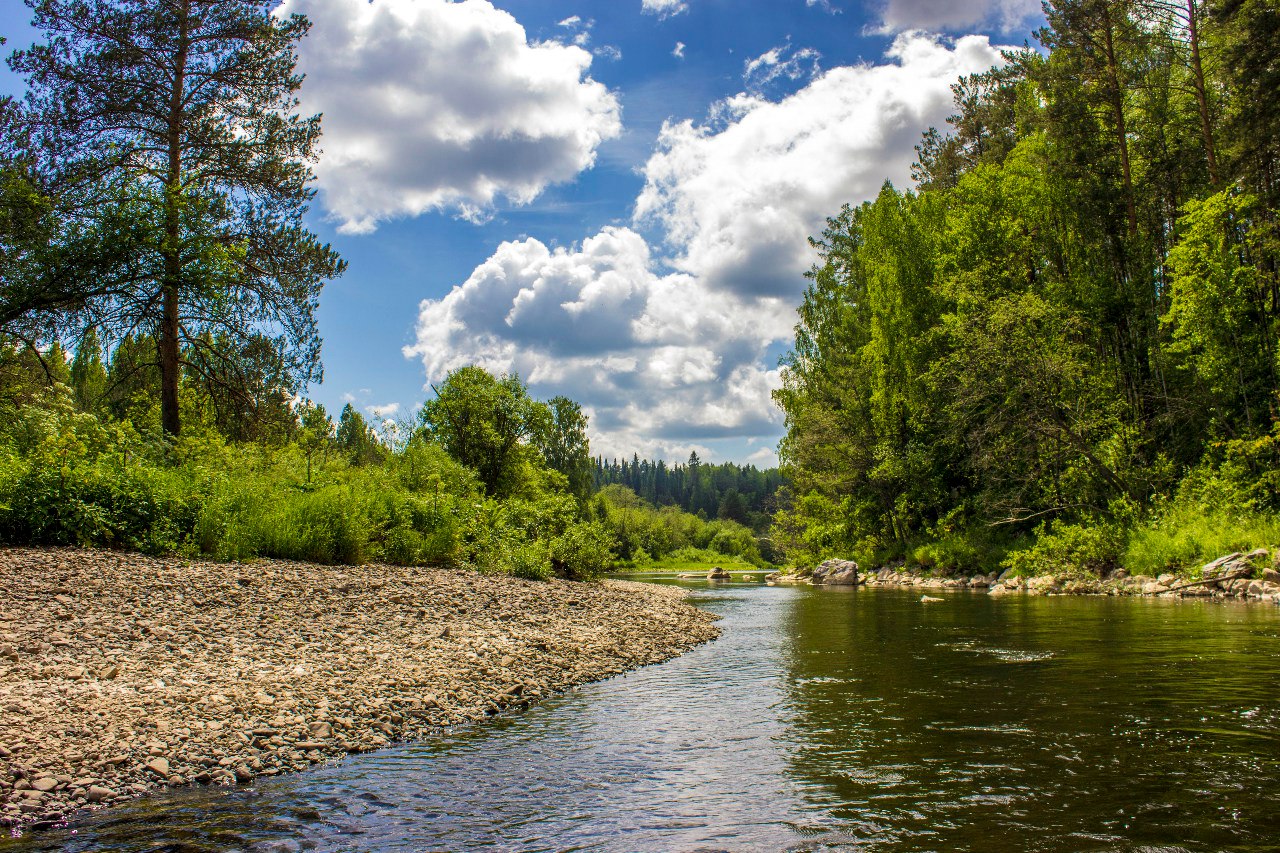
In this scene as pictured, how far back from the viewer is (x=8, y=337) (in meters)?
16.9

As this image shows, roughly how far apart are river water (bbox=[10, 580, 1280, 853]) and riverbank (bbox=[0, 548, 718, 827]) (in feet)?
1.77

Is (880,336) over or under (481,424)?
over

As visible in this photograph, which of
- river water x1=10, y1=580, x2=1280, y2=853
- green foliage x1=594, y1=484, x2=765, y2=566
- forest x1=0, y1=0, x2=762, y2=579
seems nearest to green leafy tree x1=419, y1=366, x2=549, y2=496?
forest x1=0, y1=0, x2=762, y2=579

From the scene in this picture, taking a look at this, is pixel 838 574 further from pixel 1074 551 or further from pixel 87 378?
pixel 87 378

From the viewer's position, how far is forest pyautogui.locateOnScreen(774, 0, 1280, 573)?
24719mm

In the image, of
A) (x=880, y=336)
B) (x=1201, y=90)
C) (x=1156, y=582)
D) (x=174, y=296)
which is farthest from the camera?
(x=880, y=336)

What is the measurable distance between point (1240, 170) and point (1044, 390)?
31.7ft

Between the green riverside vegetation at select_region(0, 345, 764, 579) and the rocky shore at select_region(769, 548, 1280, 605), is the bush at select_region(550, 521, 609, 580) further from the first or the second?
the rocky shore at select_region(769, 548, 1280, 605)

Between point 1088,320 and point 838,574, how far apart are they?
18.7m

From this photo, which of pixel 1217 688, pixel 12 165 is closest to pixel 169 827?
pixel 1217 688

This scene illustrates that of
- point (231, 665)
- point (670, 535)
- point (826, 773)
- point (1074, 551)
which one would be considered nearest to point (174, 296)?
point (231, 665)

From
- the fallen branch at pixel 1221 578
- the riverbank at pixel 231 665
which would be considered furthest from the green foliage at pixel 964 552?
the riverbank at pixel 231 665

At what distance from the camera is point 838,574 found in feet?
138

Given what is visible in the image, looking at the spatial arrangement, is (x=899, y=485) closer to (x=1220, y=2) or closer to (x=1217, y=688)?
(x=1220, y=2)
